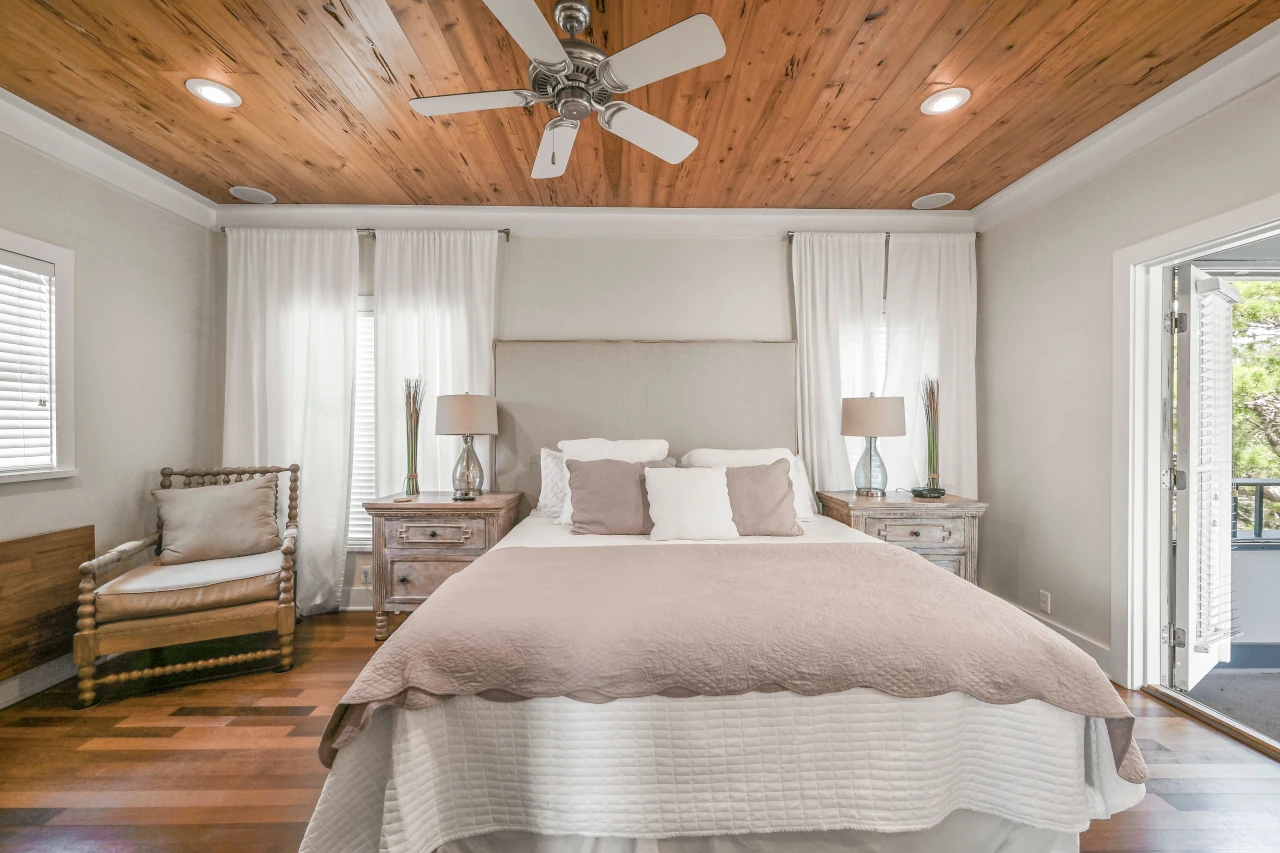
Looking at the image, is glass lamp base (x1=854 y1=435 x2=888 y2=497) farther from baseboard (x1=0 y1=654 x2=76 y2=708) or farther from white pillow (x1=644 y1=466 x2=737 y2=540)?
baseboard (x1=0 y1=654 x2=76 y2=708)

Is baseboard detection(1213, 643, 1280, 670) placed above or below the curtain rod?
below

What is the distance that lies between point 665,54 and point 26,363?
3054mm

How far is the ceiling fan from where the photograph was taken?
60.7 inches

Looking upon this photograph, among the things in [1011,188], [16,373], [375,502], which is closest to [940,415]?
[1011,188]

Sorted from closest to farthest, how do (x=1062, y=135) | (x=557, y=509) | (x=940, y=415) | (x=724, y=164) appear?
(x=1062, y=135)
(x=724, y=164)
(x=557, y=509)
(x=940, y=415)

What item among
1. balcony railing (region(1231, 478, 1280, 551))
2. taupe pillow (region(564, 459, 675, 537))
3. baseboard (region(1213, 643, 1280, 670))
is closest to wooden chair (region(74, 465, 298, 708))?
taupe pillow (region(564, 459, 675, 537))

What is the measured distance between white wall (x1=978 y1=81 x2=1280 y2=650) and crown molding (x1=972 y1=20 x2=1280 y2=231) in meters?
0.05

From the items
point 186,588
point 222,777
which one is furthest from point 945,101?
point 186,588

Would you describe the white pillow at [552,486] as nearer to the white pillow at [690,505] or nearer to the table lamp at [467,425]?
the table lamp at [467,425]

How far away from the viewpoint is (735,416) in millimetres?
3688

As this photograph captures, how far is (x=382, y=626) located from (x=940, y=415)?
3.59 m

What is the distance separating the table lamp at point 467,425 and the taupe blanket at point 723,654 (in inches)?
64.0

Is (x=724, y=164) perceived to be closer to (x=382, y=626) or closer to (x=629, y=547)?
(x=629, y=547)

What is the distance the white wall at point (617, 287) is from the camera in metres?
3.73
